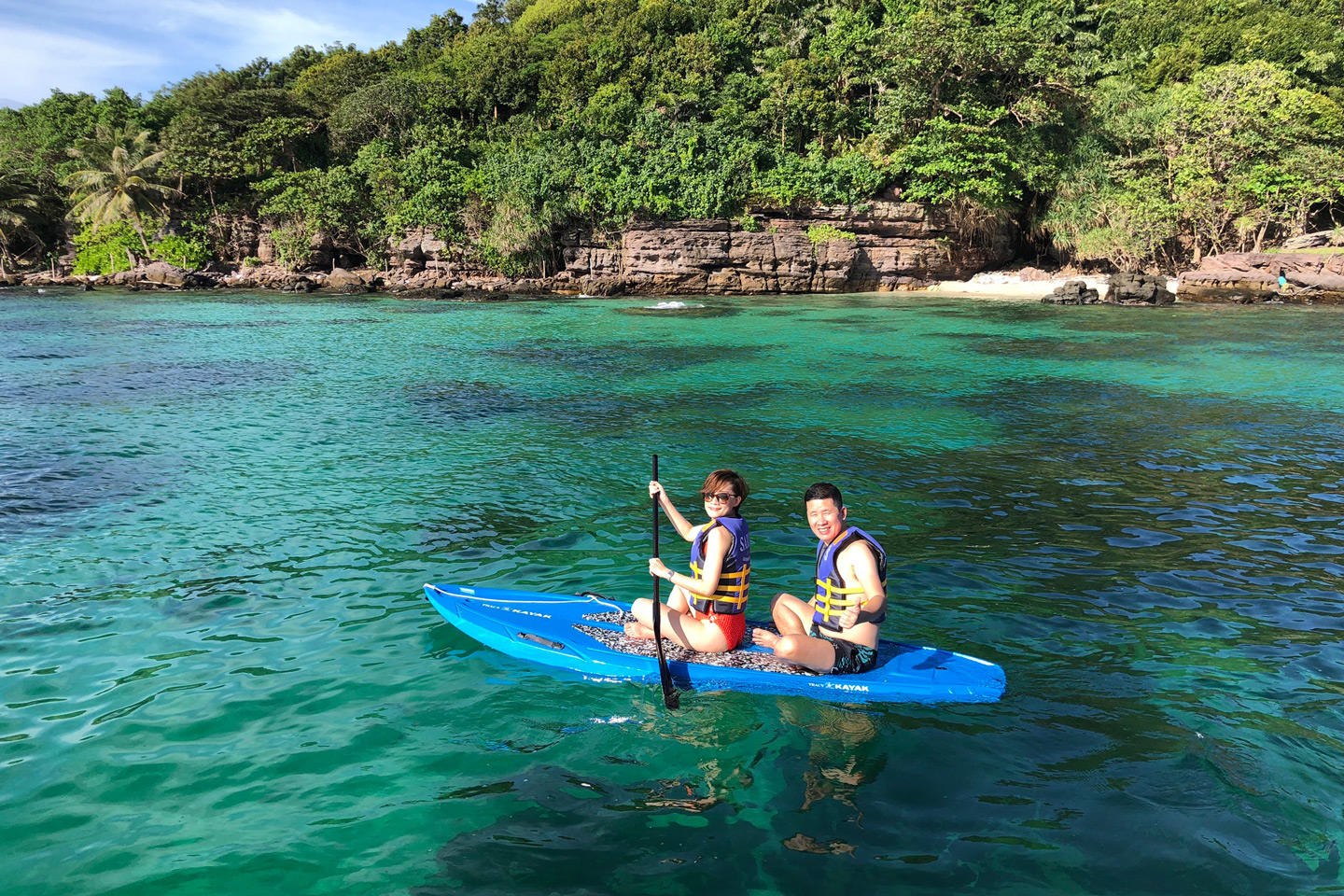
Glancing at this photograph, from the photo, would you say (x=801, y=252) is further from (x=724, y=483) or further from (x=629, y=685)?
(x=629, y=685)

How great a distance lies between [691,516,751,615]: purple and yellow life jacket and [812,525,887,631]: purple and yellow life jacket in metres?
0.49

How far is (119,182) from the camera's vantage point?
42812 mm

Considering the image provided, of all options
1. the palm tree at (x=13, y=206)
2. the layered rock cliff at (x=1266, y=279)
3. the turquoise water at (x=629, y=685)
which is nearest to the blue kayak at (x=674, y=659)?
the turquoise water at (x=629, y=685)

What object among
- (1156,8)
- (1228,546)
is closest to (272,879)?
(1228,546)

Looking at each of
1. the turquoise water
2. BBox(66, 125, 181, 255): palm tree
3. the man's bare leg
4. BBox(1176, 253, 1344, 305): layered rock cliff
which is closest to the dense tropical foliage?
BBox(66, 125, 181, 255): palm tree

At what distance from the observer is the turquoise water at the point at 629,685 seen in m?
3.37

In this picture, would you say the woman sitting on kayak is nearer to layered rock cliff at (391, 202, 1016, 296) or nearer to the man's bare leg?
the man's bare leg

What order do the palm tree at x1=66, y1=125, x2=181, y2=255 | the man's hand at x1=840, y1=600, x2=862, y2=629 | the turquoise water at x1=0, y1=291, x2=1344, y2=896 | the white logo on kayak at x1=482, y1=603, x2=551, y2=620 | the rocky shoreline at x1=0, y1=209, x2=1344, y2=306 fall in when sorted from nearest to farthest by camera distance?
the turquoise water at x1=0, y1=291, x2=1344, y2=896 < the man's hand at x1=840, y1=600, x2=862, y2=629 < the white logo on kayak at x1=482, y1=603, x2=551, y2=620 < the rocky shoreline at x1=0, y1=209, x2=1344, y2=306 < the palm tree at x1=66, y1=125, x2=181, y2=255

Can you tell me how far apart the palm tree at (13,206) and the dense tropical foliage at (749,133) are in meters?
0.39

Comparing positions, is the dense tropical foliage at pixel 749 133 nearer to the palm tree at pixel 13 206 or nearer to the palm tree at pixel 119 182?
the palm tree at pixel 119 182

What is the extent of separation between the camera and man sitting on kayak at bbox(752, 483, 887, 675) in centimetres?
448

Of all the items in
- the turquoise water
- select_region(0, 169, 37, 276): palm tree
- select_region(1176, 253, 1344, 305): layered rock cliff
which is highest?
select_region(0, 169, 37, 276): palm tree

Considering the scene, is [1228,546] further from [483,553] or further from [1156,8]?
[1156,8]

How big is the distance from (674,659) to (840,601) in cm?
109
